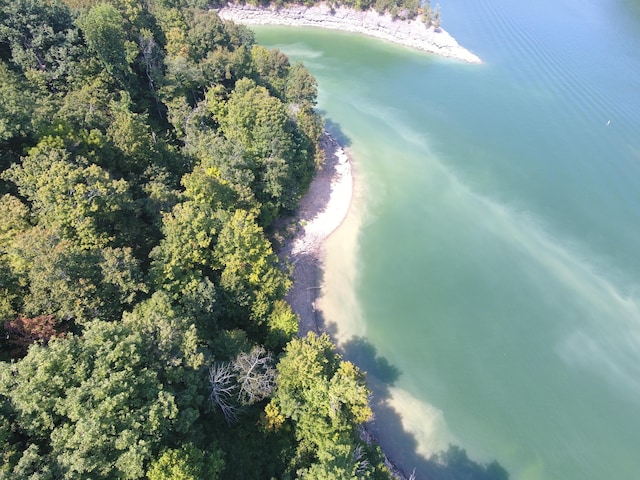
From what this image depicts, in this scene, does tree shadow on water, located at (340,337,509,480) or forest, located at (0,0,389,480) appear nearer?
forest, located at (0,0,389,480)

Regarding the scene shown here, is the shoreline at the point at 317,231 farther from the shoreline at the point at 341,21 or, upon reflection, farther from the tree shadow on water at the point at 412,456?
the shoreline at the point at 341,21

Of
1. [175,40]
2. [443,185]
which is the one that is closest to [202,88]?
[175,40]

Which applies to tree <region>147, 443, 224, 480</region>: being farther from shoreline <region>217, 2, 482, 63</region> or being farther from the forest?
shoreline <region>217, 2, 482, 63</region>

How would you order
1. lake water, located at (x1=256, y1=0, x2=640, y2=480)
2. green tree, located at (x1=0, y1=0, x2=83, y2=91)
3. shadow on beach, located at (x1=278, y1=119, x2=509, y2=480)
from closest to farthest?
shadow on beach, located at (x1=278, y1=119, x2=509, y2=480) → lake water, located at (x1=256, y1=0, x2=640, y2=480) → green tree, located at (x1=0, y1=0, x2=83, y2=91)

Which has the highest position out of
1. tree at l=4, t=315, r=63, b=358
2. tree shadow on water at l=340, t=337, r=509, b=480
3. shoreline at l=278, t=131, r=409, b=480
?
tree at l=4, t=315, r=63, b=358

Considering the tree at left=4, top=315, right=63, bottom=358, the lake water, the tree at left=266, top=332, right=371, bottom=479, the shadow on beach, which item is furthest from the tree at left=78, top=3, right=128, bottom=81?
the tree at left=266, top=332, right=371, bottom=479

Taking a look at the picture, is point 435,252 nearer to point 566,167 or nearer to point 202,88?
point 566,167

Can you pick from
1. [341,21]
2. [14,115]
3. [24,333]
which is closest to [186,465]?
[24,333]
